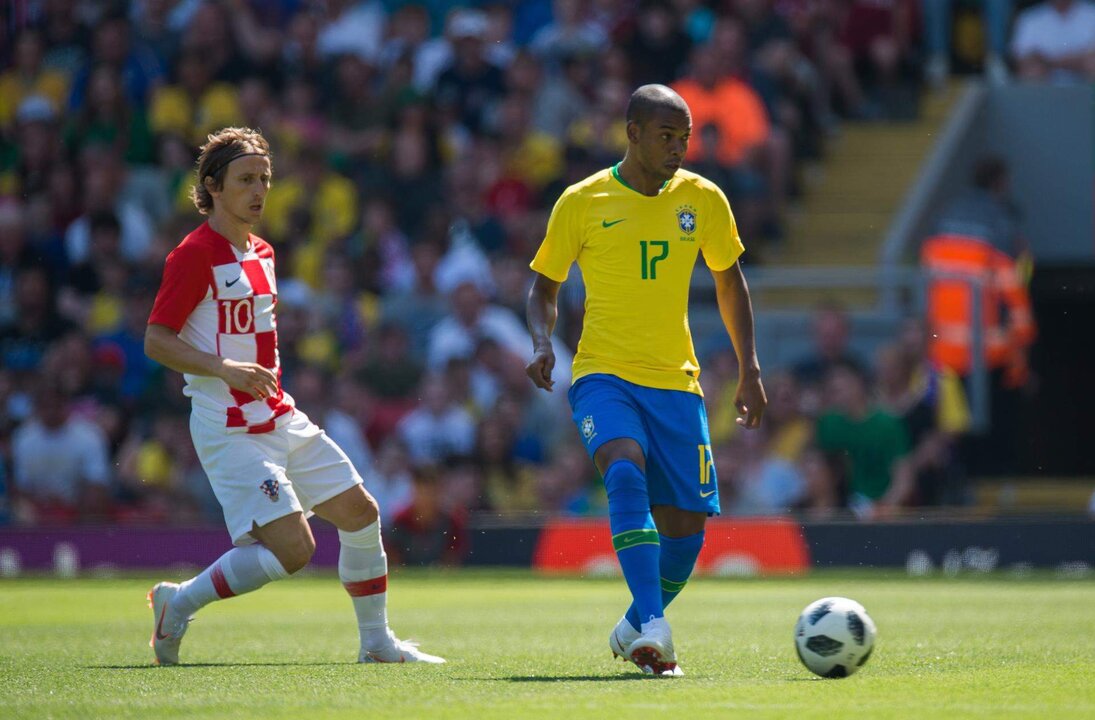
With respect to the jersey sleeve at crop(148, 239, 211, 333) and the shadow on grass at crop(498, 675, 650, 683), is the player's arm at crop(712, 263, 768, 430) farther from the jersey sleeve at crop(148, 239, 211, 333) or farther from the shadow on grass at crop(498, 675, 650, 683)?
the jersey sleeve at crop(148, 239, 211, 333)

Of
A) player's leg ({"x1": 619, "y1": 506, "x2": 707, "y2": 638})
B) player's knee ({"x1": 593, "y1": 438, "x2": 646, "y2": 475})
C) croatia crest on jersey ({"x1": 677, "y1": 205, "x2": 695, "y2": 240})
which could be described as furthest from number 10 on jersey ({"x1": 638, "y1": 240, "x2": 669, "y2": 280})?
player's leg ({"x1": 619, "y1": 506, "x2": 707, "y2": 638})

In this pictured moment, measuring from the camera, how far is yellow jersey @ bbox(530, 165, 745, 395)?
7.95m

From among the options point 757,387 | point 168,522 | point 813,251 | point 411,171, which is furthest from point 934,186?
point 757,387

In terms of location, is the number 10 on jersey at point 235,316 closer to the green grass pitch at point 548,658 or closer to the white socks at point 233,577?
the white socks at point 233,577

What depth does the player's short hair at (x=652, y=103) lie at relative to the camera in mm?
7750

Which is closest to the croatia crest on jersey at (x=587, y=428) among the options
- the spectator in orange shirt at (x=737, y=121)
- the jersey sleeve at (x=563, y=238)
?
the jersey sleeve at (x=563, y=238)

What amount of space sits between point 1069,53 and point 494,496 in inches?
324

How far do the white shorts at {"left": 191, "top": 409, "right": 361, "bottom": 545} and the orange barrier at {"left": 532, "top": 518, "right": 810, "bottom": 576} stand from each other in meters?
8.01

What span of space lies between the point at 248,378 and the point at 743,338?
2247 mm

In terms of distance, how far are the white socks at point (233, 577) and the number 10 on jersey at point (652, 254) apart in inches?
81.5

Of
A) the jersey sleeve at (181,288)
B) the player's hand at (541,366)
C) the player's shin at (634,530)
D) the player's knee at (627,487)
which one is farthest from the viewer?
the jersey sleeve at (181,288)

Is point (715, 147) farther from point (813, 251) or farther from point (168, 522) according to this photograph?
point (168, 522)

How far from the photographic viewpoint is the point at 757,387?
8180 millimetres

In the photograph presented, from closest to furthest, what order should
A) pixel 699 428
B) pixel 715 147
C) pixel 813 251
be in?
1. pixel 699 428
2. pixel 715 147
3. pixel 813 251
